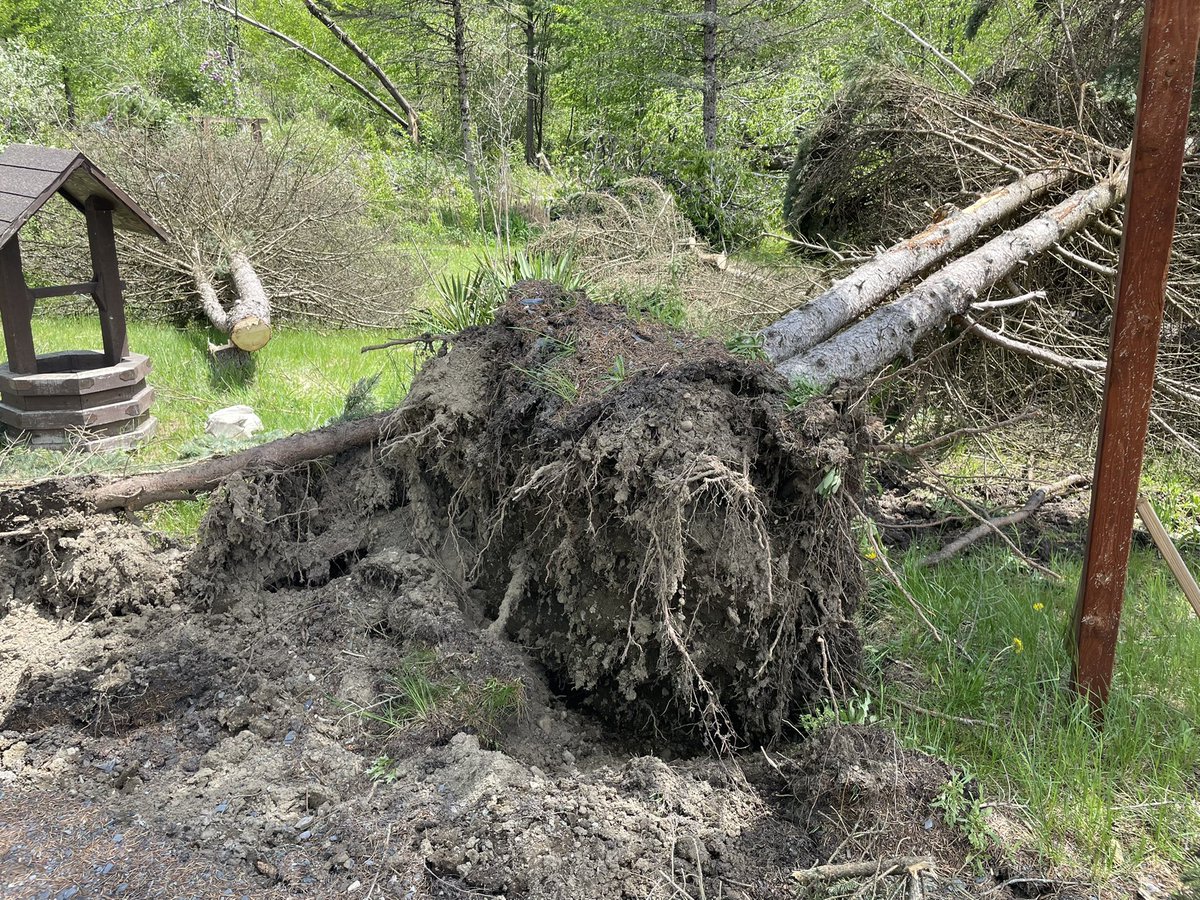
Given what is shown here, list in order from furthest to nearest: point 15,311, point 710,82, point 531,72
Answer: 1. point 531,72
2. point 710,82
3. point 15,311

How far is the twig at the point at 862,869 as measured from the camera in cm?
229

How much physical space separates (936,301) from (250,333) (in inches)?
240

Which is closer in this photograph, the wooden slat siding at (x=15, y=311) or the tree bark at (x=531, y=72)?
the wooden slat siding at (x=15, y=311)

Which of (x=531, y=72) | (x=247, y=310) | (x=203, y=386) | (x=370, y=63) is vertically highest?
(x=531, y=72)

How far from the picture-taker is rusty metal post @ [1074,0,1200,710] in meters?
2.50

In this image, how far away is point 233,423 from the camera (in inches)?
240

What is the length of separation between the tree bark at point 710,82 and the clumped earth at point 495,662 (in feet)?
36.1

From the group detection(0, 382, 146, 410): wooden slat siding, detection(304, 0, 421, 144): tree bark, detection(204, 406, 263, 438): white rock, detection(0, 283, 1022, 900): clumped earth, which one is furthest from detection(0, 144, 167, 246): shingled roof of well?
detection(304, 0, 421, 144): tree bark

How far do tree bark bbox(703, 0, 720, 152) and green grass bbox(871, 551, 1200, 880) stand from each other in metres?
11.0

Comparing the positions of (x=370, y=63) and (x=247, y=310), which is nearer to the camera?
(x=247, y=310)

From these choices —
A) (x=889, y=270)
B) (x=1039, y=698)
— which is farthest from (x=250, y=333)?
(x=1039, y=698)

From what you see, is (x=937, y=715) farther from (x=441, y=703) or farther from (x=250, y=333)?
(x=250, y=333)

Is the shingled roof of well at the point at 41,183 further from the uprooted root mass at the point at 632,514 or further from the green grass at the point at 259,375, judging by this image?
the uprooted root mass at the point at 632,514

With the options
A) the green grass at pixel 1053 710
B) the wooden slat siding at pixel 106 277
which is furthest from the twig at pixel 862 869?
the wooden slat siding at pixel 106 277
